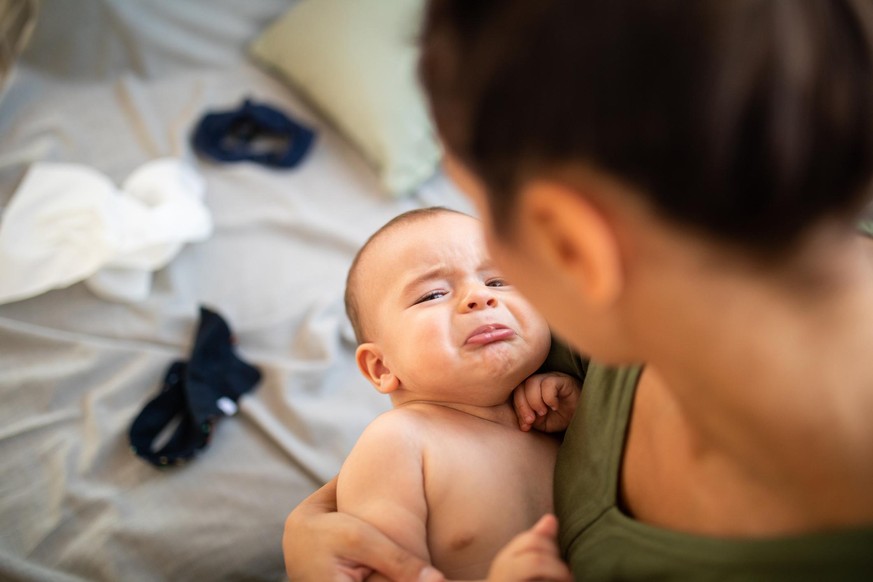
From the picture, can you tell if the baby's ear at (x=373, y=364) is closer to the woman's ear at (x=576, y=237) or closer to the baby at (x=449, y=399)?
the baby at (x=449, y=399)

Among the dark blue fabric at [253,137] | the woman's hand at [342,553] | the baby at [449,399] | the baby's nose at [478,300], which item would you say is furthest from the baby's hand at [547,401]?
the dark blue fabric at [253,137]

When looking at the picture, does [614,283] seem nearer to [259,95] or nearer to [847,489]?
[847,489]

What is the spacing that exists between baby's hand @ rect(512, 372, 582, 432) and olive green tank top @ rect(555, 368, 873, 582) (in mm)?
76

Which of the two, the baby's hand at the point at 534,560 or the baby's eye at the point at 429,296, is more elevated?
the baby's hand at the point at 534,560

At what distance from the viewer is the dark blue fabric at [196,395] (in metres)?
1.33

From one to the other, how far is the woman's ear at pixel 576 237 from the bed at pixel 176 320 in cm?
84

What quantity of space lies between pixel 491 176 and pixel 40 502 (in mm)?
1048

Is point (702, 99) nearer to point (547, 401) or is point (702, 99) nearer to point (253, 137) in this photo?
point (547, 401)

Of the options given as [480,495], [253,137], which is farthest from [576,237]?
[253,137]

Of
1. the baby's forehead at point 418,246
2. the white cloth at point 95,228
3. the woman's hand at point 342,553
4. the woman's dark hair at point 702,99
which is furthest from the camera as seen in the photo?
the white cloth at point 95,228

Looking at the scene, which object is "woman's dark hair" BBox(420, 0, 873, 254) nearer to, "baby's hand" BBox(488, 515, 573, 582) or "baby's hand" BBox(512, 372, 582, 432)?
"baby's hand" BBox(488, 515, 573, 582)

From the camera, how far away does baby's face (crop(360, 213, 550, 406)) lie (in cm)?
99

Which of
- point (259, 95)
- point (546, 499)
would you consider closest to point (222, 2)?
point (259, 95)

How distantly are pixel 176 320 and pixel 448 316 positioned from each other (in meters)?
0.73
